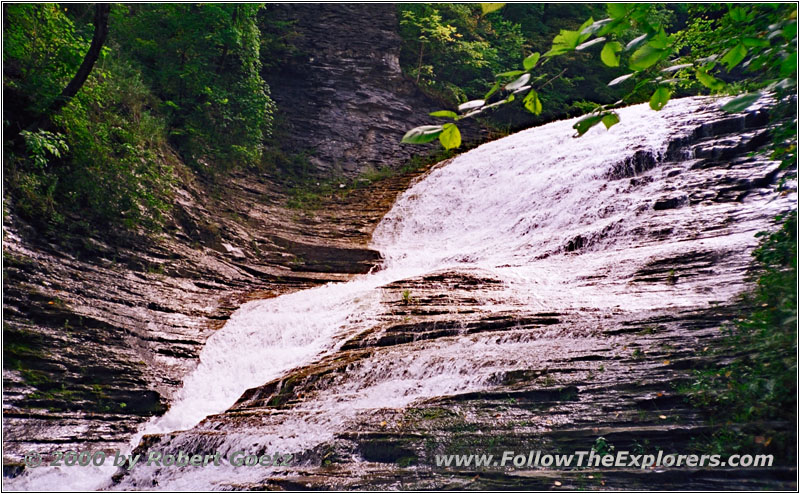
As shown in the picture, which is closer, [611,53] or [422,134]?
[422,134]

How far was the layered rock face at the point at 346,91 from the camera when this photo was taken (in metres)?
18.1

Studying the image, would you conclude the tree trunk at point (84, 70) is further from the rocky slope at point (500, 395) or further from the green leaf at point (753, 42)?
the green leaf at point (753, 42)

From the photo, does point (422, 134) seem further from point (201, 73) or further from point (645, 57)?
point (201, 73)

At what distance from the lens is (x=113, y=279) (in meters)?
9.20

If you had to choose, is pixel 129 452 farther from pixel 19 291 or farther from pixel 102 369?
pixel 19 291

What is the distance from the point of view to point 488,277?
29.2 ft

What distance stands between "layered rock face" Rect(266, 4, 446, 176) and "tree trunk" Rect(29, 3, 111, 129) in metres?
8.57

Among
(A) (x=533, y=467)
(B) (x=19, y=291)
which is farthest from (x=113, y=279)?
(A) (x=533, y=467)

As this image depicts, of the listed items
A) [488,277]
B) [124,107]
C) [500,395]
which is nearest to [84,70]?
[124,107]

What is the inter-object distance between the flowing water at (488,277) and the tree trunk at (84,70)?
4101 mm

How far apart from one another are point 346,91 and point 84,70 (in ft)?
37.2

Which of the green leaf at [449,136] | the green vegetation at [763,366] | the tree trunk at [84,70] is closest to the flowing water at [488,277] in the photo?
the green vegetation at [763,366]

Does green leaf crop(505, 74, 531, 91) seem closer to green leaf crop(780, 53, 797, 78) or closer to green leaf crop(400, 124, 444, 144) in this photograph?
green leaf crop(400, 124, 444, 144)

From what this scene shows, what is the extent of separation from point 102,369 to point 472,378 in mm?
4829
